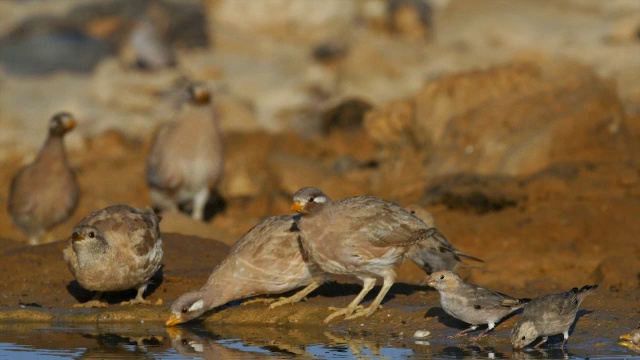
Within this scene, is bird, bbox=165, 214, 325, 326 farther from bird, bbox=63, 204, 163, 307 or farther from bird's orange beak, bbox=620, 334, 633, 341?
bird's orange beak, bbox=620, 334, 633, 341

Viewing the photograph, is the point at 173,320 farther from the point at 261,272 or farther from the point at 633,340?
the point at 633,340

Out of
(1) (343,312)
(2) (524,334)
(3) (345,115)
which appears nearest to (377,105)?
(3) (345,115)

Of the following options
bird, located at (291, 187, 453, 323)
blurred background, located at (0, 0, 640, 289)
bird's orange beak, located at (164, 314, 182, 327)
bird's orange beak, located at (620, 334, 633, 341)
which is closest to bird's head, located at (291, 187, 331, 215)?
bird, located at (291, 187, 453, 323)

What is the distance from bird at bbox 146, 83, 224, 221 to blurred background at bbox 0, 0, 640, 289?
78 centimetres

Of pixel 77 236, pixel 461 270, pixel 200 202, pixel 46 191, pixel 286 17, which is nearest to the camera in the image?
pixel 77 236

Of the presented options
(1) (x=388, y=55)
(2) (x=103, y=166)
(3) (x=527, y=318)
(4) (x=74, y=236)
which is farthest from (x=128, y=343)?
(1) (x=388, y=55)

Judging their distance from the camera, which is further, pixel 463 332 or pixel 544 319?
pixel 463 332

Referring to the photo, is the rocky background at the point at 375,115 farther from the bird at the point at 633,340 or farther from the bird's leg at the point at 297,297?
the bird at the point at 633,340

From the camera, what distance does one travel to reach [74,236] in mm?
10352

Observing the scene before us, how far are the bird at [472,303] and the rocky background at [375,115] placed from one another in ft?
6.38

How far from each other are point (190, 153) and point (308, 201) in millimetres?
8274

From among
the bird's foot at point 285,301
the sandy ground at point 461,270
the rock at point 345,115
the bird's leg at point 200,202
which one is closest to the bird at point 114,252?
the sandy ground at point 461,270

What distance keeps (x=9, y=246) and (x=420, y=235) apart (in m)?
5.11

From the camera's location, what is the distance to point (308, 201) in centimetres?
983
